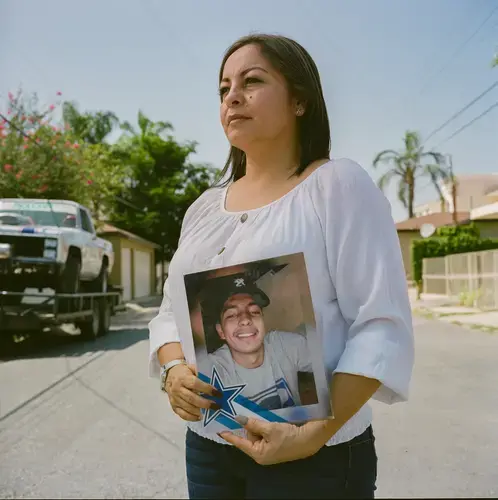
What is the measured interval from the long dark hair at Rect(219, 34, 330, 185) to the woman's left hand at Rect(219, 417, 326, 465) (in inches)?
19.5

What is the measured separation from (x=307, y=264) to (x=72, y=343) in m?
9.73

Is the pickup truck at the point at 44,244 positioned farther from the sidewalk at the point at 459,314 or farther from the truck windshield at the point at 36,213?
the sidewalk at the point at 459,314

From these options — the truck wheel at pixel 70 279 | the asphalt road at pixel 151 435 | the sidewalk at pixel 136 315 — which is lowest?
the asphalt road at pixel 151 435

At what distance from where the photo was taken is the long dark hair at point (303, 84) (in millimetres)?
1311

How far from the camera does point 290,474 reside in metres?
1.22

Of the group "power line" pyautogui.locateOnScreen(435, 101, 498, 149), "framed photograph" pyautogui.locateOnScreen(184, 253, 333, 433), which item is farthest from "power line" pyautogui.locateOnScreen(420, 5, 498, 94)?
"framed photograph" pyautogui.locateOnScreen(184, 253, 333, 433)

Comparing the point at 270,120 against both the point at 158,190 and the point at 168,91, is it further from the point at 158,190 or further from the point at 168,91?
the point at 158,190

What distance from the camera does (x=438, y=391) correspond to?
4973 mm

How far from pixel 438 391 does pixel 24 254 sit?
4239mm

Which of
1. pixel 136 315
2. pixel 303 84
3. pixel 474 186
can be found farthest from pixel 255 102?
pixel 136 315

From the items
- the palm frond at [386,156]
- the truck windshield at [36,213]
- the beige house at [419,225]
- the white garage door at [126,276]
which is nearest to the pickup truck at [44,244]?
the truck windshield at [36,213]

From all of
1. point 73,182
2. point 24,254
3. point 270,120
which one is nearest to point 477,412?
point 270,120

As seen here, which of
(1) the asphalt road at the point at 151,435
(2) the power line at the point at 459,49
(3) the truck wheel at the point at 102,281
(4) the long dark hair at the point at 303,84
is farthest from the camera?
(3) the truck wheel at the point at 102,281

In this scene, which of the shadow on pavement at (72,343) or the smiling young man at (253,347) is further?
the shadow on pavement at (72,343)
